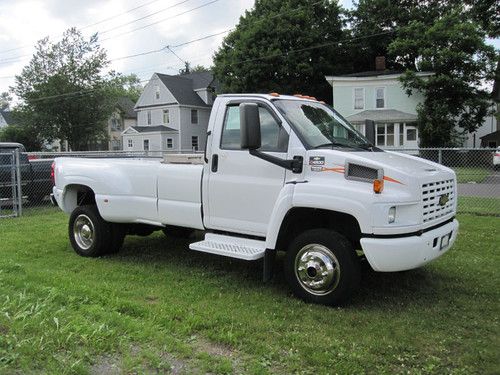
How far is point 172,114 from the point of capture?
48938mm

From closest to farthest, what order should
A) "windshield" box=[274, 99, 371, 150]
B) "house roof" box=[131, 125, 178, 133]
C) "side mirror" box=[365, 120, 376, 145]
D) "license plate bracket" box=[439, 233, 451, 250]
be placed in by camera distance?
"license plate bracket" box=[439, 233, 451, 250] → "windshield" box=[274, 99, 371, 150] → "side mirror" box=[365, 120, 376, 145] → "house roof" box=[131, 125, 178, 133]

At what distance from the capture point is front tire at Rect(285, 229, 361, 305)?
5.05m

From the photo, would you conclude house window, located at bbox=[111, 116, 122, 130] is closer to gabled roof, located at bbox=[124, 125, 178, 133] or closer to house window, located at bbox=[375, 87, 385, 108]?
gabled roof, located at bbox=[124, 125, 178, 133]

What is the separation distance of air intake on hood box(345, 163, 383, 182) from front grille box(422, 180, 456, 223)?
518 millimetres

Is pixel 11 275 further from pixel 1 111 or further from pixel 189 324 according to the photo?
pixel 1 111

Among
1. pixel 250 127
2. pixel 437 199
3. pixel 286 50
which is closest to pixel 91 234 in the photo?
pixel 250 127

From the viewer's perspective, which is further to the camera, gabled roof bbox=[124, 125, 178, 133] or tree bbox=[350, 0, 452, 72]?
gabled roof bbox=[124, 125, 178, 133]

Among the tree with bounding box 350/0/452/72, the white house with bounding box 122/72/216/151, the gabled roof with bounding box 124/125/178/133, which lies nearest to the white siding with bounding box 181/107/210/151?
the white house with bounding box 122/72/216/151

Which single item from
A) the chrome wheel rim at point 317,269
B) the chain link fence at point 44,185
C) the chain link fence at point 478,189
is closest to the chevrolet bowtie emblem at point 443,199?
the chrome wheel rim at point 317,269

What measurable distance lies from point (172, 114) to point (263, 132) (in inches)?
1743

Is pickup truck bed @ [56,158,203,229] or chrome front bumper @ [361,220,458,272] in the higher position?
pickup truck bed @ [56,158,203,229]

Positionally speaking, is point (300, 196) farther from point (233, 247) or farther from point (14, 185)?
point (14, 185)

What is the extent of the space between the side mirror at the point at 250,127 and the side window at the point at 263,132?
352 mm

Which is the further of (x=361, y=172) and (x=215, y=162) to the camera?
(x=215, y=162)
